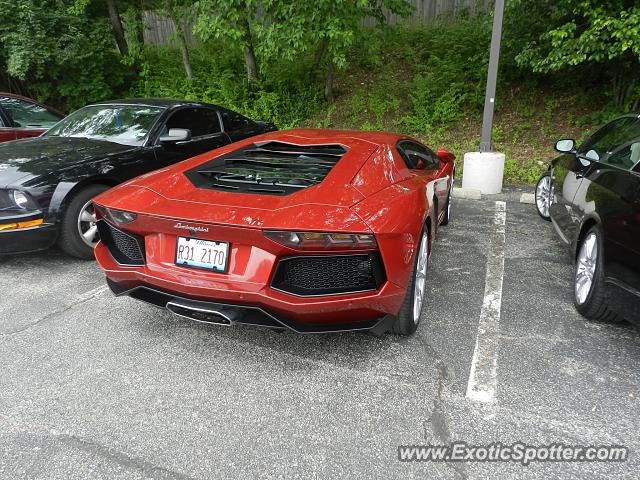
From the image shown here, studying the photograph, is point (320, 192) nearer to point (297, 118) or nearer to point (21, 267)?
point (21, 267)

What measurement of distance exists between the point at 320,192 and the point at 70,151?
10.4ft

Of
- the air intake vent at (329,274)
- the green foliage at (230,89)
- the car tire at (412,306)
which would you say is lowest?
the car tire at (412,306)

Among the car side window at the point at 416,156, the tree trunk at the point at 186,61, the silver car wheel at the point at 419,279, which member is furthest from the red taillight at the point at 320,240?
the tree trunk at the point at 186,61

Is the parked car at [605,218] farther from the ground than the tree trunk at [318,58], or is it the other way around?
the tree trunk at [318,58]

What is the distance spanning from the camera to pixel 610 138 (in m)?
3.98

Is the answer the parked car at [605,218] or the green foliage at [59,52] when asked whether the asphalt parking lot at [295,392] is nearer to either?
the parked car at [605,218]

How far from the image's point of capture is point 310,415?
2.27m

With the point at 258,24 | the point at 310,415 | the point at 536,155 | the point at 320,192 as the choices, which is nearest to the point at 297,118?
the point at 258,24

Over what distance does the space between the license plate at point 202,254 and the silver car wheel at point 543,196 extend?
4.57 metres

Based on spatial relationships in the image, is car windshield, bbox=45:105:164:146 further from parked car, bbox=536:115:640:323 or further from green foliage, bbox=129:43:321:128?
green foliage, bbox=129:43:321:128

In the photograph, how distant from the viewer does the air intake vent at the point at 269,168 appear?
2.80 metres

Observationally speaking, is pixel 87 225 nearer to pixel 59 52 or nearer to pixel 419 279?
pixel 419 279

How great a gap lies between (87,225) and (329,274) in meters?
3.00

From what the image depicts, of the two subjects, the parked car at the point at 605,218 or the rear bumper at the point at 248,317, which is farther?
the parked car at the point at 605,218
